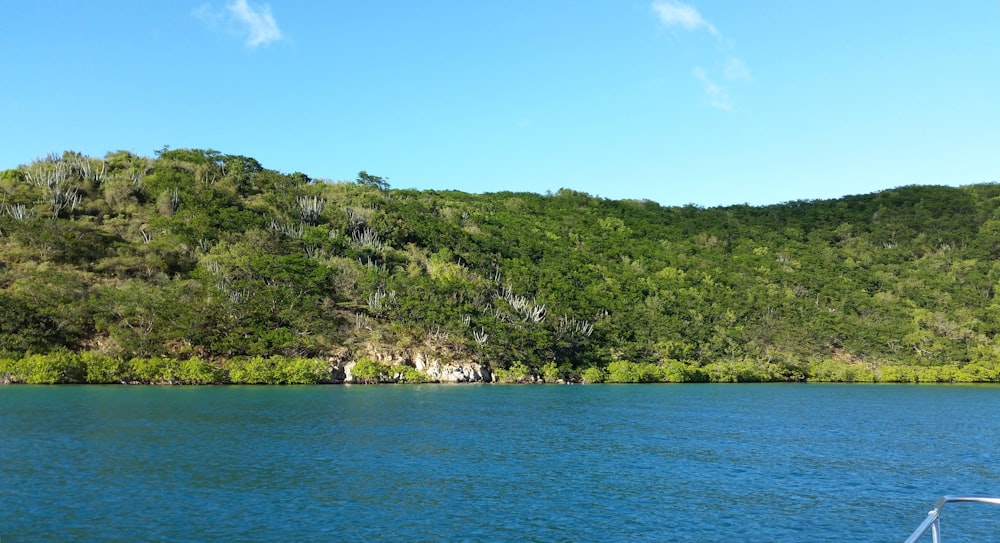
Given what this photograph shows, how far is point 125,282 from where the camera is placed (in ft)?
284

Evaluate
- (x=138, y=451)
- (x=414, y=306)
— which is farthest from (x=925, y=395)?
(x=138, y=451)

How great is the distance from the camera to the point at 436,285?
322 feet

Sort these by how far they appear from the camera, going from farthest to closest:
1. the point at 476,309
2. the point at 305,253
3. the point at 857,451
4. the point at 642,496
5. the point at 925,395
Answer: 1. the point at 305,253
2. the point at 476,309
3. the point at 925,395
4. the point at 857,451
5. the point at 642,496

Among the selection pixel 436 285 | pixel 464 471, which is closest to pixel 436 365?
pixel 436 285

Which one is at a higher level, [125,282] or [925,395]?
[125,282]

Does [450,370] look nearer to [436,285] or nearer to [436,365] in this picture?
[436,365]

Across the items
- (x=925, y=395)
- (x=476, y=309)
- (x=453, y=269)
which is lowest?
(x=925, y=395)

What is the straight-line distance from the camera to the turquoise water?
69.1 feet

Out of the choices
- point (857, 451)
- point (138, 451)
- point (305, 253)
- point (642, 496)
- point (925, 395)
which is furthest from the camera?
point (305, 253)

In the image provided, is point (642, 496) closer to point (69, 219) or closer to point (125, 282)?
point (125, 282)

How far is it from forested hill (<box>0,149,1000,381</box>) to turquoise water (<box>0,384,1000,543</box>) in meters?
26.5

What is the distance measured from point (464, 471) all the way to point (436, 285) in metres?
69.5

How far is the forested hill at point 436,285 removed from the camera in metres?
80.5

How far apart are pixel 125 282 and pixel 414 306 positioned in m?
37.3
